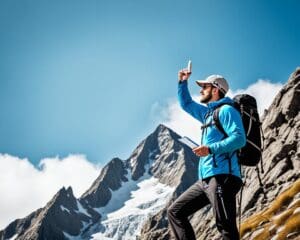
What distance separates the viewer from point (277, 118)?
3078 inches

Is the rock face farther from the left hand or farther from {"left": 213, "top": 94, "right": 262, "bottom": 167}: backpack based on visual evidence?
the left hand

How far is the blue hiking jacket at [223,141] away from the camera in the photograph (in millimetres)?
7617

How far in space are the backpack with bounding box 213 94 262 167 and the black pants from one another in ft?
2.42

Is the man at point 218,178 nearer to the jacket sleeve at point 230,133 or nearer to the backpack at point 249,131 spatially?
the jacket sleeve at point 230,133

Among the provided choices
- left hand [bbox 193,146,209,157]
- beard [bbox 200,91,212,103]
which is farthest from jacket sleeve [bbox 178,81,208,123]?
left hand [bbox 193,146,209,157]

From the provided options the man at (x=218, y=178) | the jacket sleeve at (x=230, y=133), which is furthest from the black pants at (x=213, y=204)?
the jacket sleeve at (x=230, y=133)

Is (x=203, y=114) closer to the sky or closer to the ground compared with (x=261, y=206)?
closer to the ground

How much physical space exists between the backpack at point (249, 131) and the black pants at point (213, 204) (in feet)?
2.42

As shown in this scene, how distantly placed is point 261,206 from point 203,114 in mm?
52499

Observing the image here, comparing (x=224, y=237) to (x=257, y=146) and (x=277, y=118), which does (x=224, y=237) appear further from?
(x=277, y=118)

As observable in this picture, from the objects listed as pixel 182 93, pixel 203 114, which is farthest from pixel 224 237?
pixel 182 93

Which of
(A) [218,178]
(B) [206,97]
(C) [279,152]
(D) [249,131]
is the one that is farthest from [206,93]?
(C) [279,152]

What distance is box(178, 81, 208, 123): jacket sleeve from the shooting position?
9064mm

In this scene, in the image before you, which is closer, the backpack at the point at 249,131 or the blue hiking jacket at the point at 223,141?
the blue hiking jacket at the point at 223,141
